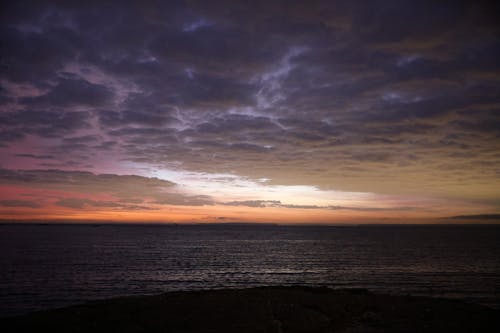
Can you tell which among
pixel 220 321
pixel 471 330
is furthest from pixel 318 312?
pixel 471 330

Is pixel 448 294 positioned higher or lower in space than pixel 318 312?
lower

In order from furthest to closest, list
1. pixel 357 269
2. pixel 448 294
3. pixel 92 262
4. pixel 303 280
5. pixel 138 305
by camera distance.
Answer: pixel 92 262, pixel 357 269, pixel 303 280, pixel 448 294, pixel 138 305

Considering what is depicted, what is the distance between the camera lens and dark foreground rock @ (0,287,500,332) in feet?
63.5

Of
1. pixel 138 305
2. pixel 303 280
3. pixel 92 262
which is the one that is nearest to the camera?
pixel 138 305

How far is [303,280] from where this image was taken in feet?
149

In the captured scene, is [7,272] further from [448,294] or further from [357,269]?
[448,294]

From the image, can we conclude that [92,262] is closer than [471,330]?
No

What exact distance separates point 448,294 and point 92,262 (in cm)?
5601

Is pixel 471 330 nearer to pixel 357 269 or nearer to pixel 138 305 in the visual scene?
pixel 138 305

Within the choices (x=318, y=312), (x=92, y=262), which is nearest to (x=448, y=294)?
(x=318, y=312)

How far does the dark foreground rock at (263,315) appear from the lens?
19.4 metres

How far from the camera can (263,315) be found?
847 inches

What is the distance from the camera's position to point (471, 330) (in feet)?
64.1

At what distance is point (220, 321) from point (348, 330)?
25.0ft
